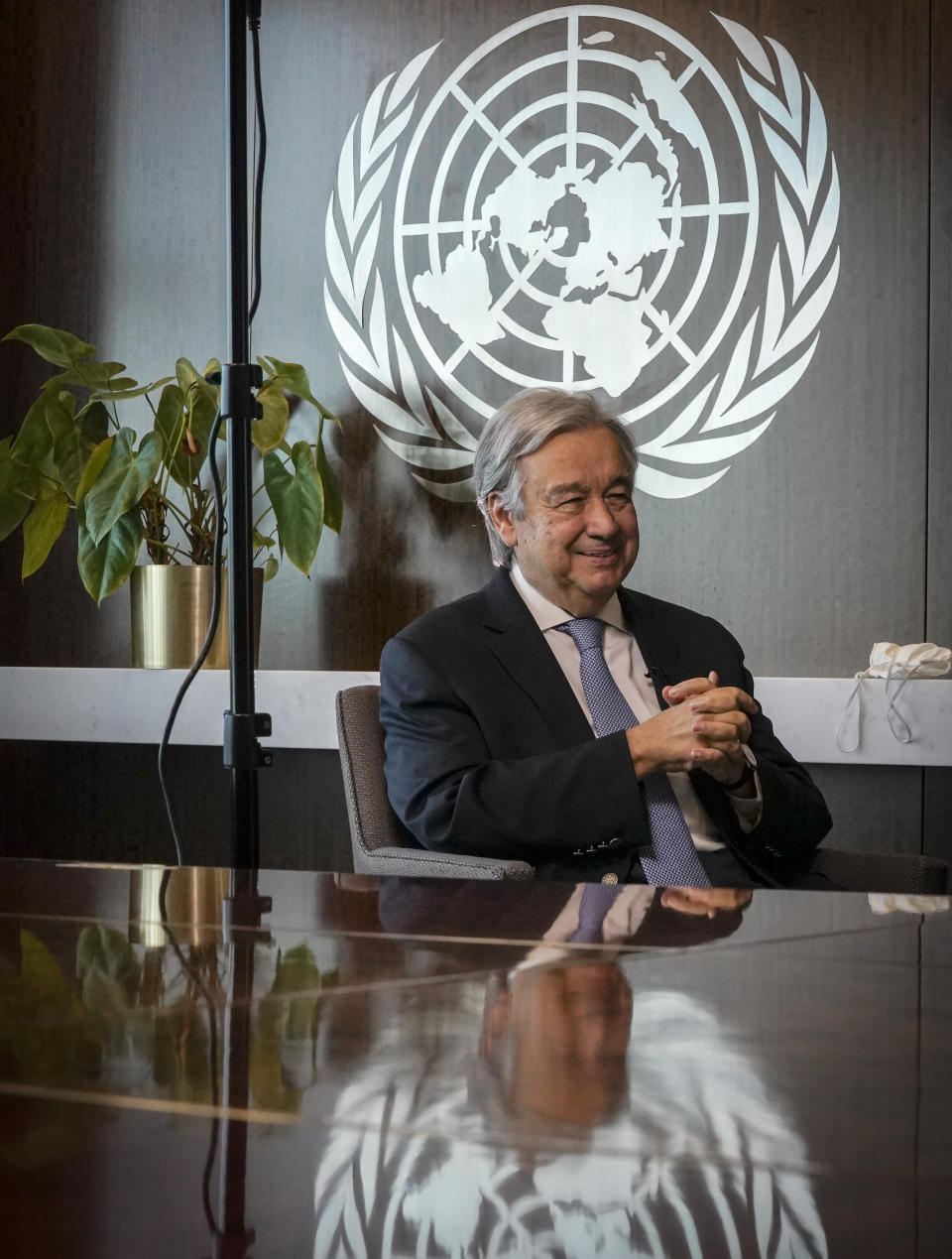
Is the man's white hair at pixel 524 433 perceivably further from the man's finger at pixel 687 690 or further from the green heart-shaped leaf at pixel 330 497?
the green heart-shaped leaf at pixel 330 497

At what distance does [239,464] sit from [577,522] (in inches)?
26.6

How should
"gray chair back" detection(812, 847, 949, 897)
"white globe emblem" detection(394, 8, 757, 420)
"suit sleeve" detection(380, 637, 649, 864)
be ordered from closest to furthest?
1. "suit sleeve" detection(380, 637, 649, 864)
2. "gray chair back" detection(812, 847, 949, 897)
3. "white globe emblem" detection(394, 8, 757, 420)

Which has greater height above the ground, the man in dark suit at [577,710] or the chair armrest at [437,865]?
the man in dark suit at [577,710]

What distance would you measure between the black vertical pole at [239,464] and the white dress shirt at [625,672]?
1.96 feet

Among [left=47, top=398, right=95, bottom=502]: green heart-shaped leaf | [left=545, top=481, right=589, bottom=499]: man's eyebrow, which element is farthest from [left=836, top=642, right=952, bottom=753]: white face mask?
[left=47, top=398, right=95, bottom=502]: green heart-shaped leaf

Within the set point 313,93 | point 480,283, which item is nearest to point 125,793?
point 480,283

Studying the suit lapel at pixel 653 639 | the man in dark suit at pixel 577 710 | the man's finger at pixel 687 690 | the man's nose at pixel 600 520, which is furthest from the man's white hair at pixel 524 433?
the man's finger at pixel 687 690

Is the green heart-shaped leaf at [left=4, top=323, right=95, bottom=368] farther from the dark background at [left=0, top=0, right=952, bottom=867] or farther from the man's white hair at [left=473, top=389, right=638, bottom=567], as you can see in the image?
the man's white hair at [left=473, top=389, right=638, bottom=567]

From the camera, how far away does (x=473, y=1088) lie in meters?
0.46

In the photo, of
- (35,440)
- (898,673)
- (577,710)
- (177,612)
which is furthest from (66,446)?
(898,673)

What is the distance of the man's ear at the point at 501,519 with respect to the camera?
2.40m

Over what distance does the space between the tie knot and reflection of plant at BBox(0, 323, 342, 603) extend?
0.90 meters

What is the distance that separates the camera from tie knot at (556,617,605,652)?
7.48 feet

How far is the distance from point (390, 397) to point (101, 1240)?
124 inches
